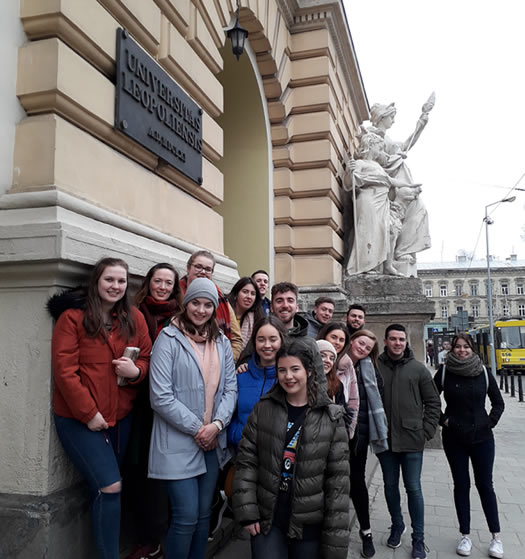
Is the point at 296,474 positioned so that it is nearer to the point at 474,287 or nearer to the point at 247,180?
the point at 247,180

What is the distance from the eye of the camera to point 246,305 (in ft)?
13.6

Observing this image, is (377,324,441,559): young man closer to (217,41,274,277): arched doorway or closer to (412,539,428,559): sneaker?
(412,539,428,559): sneaker

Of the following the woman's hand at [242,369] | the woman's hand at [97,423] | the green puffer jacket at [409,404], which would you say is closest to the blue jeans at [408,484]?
the green puffer jacket at [409,404]

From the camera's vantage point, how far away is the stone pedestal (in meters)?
8.45

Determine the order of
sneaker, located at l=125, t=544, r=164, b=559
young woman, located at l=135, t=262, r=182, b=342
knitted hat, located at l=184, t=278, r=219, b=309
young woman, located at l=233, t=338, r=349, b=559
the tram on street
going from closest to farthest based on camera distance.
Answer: young woman, located at l=233, t=338, r=349, b=559, knitted hat, located at l=184, t=278, r=219, b=309, sneaker, located at l=125, t=544, r=164, b=559, young woman, located at l=135, t=262, r=182, b=342, the tram on street

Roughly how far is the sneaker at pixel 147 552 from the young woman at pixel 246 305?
5.26ft

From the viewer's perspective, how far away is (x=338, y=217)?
9.30 meters

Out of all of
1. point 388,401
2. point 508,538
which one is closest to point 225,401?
point 388,401

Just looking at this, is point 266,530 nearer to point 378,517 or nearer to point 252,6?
point 378,517

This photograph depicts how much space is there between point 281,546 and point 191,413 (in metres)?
0.83

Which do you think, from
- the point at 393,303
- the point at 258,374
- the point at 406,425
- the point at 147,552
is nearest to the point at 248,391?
the point at 258,374

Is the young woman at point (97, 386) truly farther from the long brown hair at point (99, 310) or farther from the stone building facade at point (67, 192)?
the stone building facade at point (67, 192)

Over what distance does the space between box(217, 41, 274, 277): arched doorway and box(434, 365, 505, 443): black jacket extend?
15.6 feet

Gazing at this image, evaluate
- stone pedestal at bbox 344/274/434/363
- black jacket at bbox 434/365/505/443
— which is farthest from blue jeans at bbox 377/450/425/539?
stone pedestal at bbox 344/274/434/363
